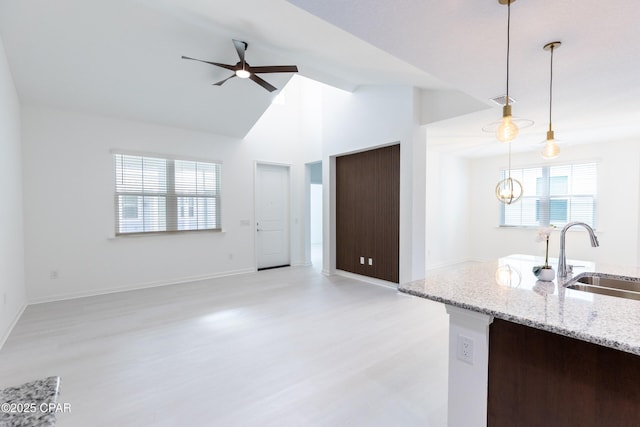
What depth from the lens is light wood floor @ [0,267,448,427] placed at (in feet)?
6.05

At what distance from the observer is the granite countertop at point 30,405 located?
562 millimetres

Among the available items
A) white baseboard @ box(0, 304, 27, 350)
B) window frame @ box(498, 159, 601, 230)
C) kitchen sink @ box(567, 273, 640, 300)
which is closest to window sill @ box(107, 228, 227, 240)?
white baseboard @ box(0, 304, 27, 350)

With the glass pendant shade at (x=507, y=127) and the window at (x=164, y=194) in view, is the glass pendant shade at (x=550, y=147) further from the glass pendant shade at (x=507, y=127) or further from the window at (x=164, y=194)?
the window at (x=164, y=194)

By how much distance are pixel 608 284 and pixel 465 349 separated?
1278mm

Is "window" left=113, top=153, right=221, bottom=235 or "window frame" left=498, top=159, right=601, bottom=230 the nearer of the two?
"window" left=113, top=153, right=221, bottom=235

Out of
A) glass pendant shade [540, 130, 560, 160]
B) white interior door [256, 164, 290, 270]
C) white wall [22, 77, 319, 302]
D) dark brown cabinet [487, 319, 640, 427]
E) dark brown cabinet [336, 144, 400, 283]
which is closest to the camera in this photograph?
dark brown cabinet [487, 319, 640, 427]

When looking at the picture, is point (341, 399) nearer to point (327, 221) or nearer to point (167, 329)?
point (167, 329)

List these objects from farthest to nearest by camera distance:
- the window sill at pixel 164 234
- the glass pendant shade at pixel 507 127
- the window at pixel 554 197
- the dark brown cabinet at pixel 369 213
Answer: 1. the window at pixel 554 197
2. the dark brown cabinet at pixel 369 213
3. the window sill at pixel 164 234
4. the glass pendant shade at pixel 507 127

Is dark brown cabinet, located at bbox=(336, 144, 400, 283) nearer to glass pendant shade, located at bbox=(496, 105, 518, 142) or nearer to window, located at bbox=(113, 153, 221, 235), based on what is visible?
window, located at bbox=(113, 153, 221, 235)

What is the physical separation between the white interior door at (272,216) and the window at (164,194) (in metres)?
0.91

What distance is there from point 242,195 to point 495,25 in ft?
15.7

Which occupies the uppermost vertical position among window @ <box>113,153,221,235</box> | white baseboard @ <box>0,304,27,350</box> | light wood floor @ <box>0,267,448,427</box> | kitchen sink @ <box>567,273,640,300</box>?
window @ <box>113,153,221,235</box>

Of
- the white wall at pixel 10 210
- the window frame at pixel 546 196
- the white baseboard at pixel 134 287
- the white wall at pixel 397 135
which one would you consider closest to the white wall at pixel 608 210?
the window frame at pixel 546 196

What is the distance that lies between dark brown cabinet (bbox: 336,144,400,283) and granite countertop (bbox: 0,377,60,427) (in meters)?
4.18
